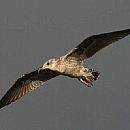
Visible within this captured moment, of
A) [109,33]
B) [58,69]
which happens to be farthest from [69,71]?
[109,33]

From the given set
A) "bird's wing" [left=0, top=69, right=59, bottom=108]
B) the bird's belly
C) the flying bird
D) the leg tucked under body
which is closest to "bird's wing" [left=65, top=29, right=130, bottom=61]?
the flying bird

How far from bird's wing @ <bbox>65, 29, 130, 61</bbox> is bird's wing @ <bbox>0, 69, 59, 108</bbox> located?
→ 2.87 meters

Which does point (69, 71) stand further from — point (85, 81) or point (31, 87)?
point (31, 87)

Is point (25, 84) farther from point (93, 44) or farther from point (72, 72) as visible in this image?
point (93, 44)

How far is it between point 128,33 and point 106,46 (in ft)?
4.65

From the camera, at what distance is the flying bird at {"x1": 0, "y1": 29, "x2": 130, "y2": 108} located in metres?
34.7

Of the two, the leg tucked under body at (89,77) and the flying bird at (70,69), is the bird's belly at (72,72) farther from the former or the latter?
the leg tucked under body at (89,77)

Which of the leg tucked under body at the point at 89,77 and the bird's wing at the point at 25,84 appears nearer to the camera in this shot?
the leg tucked under body at the point at 89,77

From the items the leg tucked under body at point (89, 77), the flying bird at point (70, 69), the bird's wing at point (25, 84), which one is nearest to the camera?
the flying bird at point (70, 69)

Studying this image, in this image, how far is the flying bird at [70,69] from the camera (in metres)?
Answer: 34.7

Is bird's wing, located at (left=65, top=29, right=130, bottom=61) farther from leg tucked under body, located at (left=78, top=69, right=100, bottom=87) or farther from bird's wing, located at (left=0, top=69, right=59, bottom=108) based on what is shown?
bird's wing, located at (left=0, top=69, right=59, bottom=108)

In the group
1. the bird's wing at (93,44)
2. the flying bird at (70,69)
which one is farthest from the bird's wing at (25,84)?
the bird's wing at (93,44)

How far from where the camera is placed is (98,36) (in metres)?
34.6

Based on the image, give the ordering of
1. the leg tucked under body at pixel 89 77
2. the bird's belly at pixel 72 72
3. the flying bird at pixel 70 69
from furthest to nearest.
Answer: the leg tucked under body at pixel 89 77 < the bird's belly at pixel 72 72 < the flying bird at pixel 70 69
